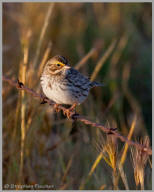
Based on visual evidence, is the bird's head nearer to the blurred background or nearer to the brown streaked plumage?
the brown streaked plumage

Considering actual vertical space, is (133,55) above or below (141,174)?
above

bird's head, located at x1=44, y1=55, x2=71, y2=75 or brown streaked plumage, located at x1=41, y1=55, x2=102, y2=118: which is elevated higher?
bird's head, located at x1=44, y1=55, x2=71, y2=75

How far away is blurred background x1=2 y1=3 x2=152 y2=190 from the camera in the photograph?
13.7ft

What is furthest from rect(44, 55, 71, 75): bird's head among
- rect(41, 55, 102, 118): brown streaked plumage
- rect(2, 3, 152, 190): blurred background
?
rect(2, 3, 152, 190): blurred background

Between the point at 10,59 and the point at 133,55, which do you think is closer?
the point at 10,59

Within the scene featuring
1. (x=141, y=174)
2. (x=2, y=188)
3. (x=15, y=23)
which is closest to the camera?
(x=141, y=174)

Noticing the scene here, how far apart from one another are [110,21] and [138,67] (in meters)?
1.71

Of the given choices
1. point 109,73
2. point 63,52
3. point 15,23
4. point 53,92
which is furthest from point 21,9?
point 53,92

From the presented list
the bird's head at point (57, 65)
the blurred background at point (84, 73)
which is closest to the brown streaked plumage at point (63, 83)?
the bird's head at point (57, 65)

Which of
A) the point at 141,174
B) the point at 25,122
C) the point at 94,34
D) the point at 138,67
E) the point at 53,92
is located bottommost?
the point at 141,174

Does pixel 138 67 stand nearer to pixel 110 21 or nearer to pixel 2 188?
pixel 110 21

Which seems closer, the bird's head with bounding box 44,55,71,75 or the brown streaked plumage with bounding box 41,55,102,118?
the brown streaked plumage with bounding box 41,55,102,118

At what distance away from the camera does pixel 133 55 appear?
26.9 feet

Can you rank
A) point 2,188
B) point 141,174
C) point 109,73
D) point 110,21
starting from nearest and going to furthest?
point 141,174 → point 2,188 → point 109,73 → point 110,21
